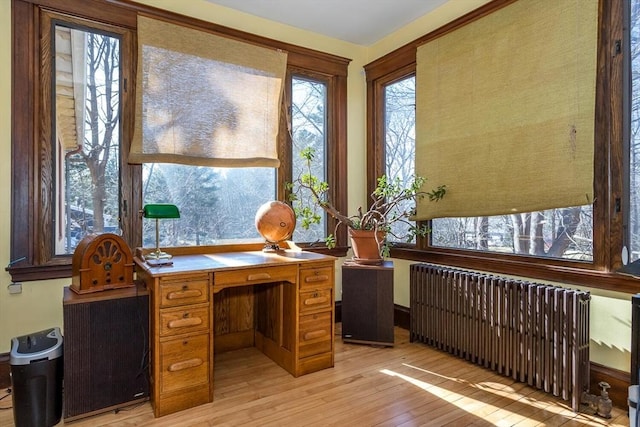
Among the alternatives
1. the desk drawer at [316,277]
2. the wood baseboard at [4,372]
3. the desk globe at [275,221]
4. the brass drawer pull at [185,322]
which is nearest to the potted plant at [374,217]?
→ the desk globe at [275,221]

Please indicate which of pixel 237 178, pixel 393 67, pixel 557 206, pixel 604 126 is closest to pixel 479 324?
pixel 557 206

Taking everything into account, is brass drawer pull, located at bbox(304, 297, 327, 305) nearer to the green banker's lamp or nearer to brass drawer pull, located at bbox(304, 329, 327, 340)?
brass drawer pull, located at bbox(304, 329, 327, 340)

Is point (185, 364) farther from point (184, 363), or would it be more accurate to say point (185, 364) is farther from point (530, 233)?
point (530, 233)

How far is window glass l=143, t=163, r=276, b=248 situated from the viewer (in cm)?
284

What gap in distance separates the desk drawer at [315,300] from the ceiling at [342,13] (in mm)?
2327

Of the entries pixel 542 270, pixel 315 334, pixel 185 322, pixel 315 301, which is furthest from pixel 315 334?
pixel 542 270

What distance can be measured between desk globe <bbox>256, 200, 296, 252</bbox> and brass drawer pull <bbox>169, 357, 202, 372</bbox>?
41.6 inches

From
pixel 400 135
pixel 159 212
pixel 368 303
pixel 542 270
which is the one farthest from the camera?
pixel 400 135

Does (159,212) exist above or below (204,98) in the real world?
below

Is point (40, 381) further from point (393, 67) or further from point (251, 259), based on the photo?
point (393, 67)

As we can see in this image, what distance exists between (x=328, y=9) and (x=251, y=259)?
86.7 inches

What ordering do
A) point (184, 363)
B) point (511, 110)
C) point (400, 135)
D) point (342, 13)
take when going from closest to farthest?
point (184, 363)
point (511, 110)
point (342, 13)
point (400, 135)

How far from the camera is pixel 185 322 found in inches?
84.5

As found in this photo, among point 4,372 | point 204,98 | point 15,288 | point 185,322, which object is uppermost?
point 204,98
